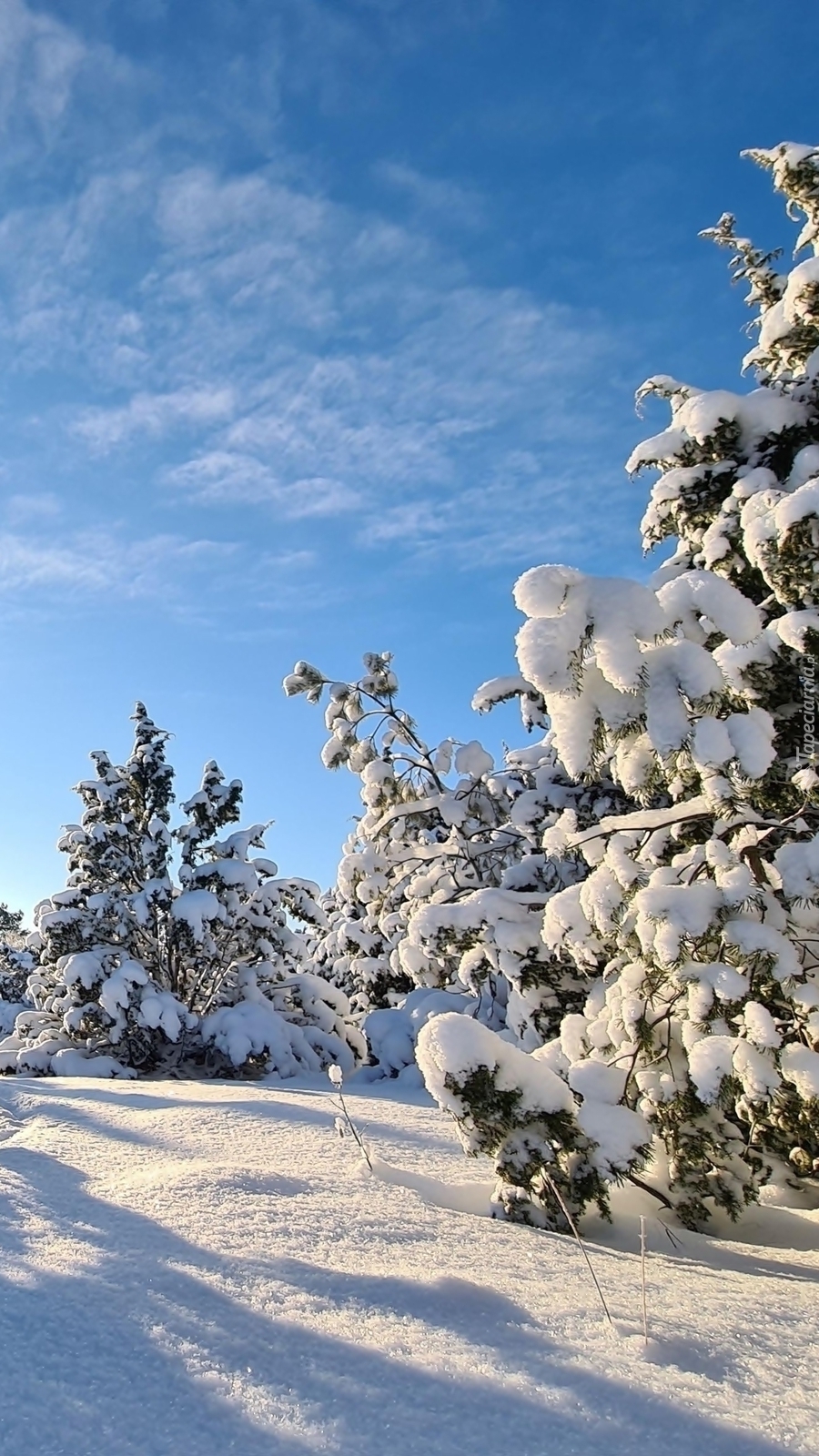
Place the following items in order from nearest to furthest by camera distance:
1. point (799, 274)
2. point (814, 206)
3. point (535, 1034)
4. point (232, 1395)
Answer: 1. point (232, 1395)
2. point (799, 274)
3. point (814, 206)
4. point (535, 1034)

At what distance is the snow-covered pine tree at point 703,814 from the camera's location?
339 cm

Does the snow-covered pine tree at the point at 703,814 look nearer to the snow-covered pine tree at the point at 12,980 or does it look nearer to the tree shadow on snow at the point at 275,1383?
the tree shadow on snow at the point at 275,1383

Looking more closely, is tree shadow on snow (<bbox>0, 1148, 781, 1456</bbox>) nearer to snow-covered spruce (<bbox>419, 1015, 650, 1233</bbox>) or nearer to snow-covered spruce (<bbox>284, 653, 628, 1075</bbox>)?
snow-covered spruce (<bbox>419, 1015, 650, 1233</bbox>)

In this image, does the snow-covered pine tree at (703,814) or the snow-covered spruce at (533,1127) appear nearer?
the snow-covered pine tree at (703,814)

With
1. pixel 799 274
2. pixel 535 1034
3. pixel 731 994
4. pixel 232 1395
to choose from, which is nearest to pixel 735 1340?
pixel 731 994

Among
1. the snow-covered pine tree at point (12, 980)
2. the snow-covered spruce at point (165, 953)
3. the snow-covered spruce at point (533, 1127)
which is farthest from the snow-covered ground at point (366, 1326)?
the snow-covered pine tree at point (12, 980)

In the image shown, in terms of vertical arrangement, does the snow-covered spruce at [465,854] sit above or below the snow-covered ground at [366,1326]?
above

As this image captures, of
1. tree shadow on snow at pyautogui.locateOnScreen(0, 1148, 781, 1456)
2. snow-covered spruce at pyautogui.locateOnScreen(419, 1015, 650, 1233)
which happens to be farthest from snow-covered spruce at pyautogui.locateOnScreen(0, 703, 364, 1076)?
tree shadow on snow at pyautogui.locateOnScreen(0, 1148, 781, 1456)

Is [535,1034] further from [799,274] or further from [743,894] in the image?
[799,274]

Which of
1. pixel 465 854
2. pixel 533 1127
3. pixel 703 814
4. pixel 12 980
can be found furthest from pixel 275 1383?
pixel 12 980

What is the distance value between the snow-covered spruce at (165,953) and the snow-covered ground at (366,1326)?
935cm

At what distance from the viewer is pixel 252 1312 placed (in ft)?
8.09

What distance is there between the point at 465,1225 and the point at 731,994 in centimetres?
152

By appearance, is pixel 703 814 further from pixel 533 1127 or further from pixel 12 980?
pixel 12 980
